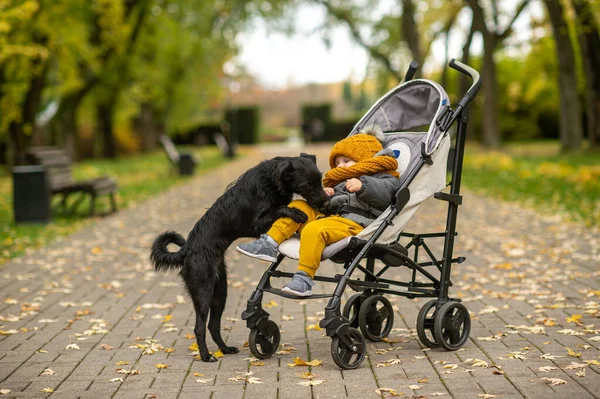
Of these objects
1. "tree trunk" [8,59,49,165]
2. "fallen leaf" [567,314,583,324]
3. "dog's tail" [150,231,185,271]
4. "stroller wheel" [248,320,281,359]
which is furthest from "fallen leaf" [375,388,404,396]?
"tree trunk" [8,59,49,165]

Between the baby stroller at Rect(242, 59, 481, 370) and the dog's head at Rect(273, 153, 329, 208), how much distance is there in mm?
314

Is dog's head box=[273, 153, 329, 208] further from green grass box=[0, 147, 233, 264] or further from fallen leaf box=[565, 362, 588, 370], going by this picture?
green grass box=[0, 147, 233, 264]

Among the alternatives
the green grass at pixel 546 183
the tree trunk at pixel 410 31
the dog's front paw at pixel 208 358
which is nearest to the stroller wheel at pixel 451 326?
the dog's front paw at pixel 208 358

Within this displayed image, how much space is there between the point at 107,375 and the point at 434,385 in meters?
1.88

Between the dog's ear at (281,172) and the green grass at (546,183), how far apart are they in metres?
7.79

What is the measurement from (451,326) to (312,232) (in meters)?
1.14

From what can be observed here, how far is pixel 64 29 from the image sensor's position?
21172 mm

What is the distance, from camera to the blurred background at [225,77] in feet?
63.0

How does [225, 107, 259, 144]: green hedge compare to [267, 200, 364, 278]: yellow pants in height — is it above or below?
below

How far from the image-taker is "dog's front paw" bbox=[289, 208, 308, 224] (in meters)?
5.02

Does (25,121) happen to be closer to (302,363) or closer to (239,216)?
(239,216)

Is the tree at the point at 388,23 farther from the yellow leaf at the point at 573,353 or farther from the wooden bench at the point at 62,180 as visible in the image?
the yellow leaf at the point at 573,353

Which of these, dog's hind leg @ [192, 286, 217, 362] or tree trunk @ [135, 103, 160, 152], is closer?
dog's hind leg @ [192, 286, 217, 362]

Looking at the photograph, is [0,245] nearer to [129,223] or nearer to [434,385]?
[129,223]
